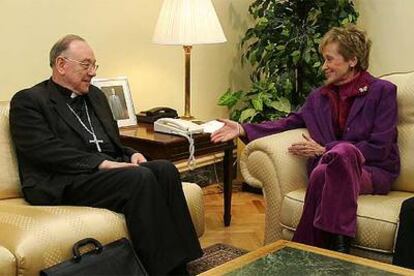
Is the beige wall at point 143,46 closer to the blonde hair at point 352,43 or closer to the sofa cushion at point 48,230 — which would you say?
the sofa cushion at point 48,230

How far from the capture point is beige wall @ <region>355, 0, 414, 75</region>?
4.09 m

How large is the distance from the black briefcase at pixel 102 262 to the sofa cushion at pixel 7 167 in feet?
1.95

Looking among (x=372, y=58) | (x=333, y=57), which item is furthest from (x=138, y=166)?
(x=372, y=58)

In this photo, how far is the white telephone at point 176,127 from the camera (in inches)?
129

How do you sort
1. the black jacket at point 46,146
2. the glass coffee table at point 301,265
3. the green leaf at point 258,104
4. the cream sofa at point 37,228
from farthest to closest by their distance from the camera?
the green leaf at point 258,104 → the black jacket at point 46,146 → the cream sofa at point 37,228 → the glass coffee table at point 301,265

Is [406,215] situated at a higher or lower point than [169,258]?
higher

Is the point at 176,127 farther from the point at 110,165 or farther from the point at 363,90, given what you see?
the point at 363,90

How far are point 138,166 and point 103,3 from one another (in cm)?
134

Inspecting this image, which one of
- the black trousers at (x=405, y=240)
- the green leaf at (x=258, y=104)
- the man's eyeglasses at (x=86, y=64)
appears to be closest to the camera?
the black trousers at (x=405, y=240)

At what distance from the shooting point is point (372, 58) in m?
4.31

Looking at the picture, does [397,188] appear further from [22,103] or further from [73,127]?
[22,103]

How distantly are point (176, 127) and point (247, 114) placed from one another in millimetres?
828

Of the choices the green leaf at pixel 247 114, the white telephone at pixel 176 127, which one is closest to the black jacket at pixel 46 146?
the white telephone at pixel 176 127

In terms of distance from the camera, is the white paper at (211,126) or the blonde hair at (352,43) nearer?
the blonde hair at (352,43)
